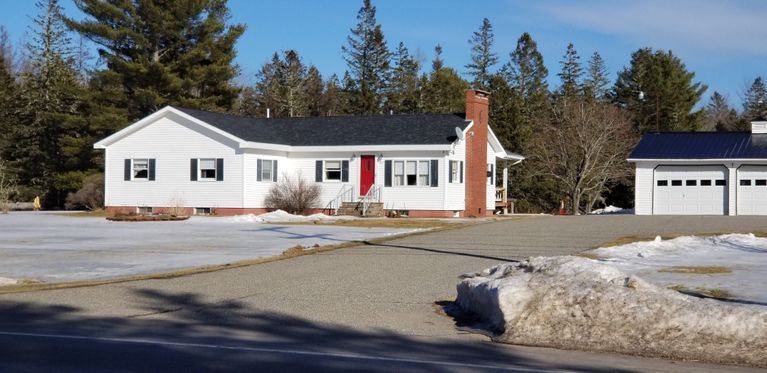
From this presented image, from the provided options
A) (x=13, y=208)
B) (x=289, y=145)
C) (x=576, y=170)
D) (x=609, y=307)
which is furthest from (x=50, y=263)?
(x=576, y=170)

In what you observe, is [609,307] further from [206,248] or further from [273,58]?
[273,58]

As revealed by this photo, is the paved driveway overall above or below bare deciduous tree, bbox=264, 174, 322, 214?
below

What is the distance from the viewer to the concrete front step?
127 ft

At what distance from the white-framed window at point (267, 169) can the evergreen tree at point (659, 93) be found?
121 feet

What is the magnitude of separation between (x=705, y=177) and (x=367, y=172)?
16337 mm

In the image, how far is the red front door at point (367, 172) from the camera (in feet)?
131

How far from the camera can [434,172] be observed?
128ft

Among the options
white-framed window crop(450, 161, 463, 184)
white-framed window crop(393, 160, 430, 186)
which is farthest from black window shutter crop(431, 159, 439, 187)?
white-framed window crop(450, 161, 463, 184)

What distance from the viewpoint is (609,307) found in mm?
10898

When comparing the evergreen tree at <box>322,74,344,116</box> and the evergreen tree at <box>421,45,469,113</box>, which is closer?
the evergreen tree at <box>421,45,469,113</box>

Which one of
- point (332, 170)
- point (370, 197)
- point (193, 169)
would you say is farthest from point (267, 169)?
point (370, 197)

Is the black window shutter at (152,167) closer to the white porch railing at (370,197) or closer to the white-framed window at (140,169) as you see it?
the white-framed window at (140,169)

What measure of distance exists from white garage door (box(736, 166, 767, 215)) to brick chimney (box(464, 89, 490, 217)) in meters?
11.9

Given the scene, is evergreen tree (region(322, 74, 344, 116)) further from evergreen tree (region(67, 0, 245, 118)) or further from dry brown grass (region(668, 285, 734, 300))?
dry brown grass (region(668, 285, 734, 300))
